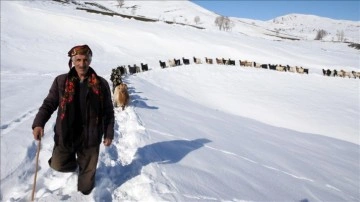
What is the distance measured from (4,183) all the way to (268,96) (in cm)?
1389

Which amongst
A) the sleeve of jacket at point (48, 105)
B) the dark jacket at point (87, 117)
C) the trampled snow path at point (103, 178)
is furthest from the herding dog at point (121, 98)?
the sleeve of jacket at point (48, 105)

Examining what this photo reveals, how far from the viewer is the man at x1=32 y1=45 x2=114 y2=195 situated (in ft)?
11.1

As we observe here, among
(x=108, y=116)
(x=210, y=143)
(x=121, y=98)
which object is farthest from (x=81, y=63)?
(x=121, y=98)

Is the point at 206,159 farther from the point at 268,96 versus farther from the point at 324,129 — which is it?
the point at 268,96

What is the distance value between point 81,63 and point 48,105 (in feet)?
1.85

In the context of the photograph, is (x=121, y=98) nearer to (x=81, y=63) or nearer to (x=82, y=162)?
(x=82, y=162)

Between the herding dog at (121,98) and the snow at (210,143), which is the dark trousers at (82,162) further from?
the herding dog at (121,98)

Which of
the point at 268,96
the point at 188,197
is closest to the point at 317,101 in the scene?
the point at 268,96

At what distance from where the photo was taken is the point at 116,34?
37.9m

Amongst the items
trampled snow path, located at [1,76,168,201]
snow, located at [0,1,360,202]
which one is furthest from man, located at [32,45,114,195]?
snow, located at [0,1,360,202]

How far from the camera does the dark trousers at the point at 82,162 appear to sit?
11.7 feet

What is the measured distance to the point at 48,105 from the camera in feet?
11.4

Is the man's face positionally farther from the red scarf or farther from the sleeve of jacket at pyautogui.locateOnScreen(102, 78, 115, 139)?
the sleeve of jacket at pyautogui.locateOnScreen(102, 78, 115, 139)

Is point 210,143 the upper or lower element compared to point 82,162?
lower
